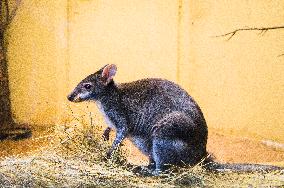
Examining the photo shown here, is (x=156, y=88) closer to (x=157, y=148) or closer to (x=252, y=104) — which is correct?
(x=157, y=148)

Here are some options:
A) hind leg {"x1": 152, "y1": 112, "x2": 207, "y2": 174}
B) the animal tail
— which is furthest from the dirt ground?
hind leg {"x1": 152, "y1": 112, "x2": 207, "y2": 174}

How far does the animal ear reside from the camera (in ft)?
14.4

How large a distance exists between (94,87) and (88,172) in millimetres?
892

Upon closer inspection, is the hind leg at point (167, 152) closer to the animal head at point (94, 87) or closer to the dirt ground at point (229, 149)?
the animal head at point (94, 87)

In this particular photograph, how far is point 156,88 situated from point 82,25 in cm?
581

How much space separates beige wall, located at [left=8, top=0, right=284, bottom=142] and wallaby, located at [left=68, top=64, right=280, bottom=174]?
192 inches

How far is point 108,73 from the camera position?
445cm

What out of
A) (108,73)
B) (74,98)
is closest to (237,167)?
(108,73)

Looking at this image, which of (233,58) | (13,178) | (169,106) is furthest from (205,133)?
(233,58)

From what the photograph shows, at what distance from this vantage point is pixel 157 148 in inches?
163

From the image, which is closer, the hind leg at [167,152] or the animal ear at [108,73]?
the hind leg at [167,152]

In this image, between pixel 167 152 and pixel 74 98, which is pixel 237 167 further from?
pixel 74 98

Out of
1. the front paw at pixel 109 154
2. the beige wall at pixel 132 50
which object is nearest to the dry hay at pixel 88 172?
the front paw at pixel 109 154

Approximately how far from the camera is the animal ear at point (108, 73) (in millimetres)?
4398
